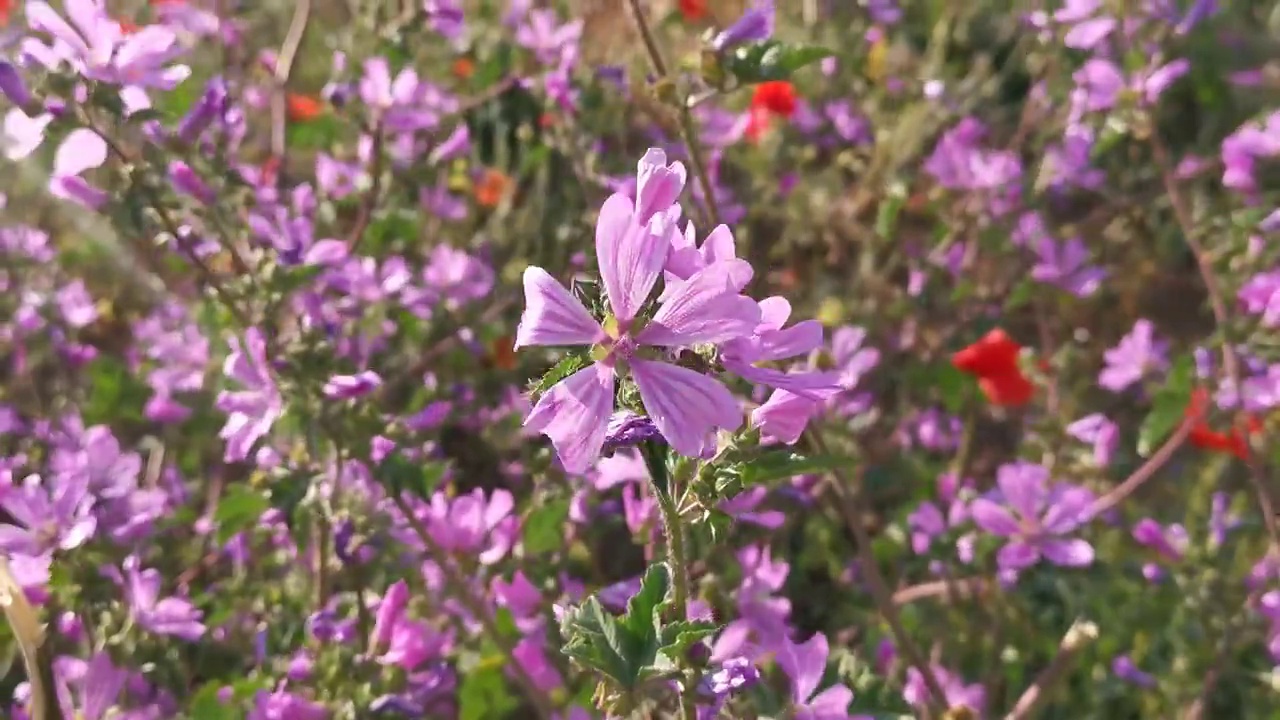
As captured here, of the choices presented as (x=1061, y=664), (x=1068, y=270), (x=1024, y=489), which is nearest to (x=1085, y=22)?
(x=1068, y=270)

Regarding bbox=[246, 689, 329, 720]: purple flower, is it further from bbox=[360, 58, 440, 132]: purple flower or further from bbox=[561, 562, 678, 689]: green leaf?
bbox=[360, 58, 440, 132]: purple flower

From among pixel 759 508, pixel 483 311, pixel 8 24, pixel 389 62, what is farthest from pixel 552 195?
pixel 8 24

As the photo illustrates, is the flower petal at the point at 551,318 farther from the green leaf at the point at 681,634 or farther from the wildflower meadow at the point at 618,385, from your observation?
the green leaf at the point at 681,634

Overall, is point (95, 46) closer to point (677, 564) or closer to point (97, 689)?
point (97, 689)

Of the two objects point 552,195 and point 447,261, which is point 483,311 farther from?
point 552,195

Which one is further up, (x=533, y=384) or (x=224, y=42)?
(x=224, y=42)

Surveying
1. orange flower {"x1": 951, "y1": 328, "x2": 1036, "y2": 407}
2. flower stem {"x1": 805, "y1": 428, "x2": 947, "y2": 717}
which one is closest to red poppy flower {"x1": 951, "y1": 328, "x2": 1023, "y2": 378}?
orange flower {"x1": 951, "y1": 328, "x2": 1036, "y2": 407}

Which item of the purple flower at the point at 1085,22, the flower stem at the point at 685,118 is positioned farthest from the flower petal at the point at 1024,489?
the purple flower at the point at 1085,22
